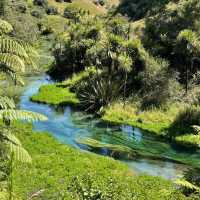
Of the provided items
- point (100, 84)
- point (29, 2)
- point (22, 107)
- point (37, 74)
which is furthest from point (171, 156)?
point (29, 2)

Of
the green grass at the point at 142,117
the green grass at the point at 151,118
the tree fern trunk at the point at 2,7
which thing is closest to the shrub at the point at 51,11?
the tree fern trunk at the point at 2,7

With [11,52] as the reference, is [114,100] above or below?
below

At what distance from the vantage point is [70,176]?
30.4 meters

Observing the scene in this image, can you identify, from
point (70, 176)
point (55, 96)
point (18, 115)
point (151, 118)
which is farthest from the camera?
point (55, 96)

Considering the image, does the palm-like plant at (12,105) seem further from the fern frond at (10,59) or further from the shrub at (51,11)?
the shrub at (51,11)

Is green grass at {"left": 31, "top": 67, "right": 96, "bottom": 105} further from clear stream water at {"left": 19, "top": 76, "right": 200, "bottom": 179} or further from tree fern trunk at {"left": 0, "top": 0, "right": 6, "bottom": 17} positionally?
tree fern trunk at {"left": 0, "top": 0, "right": 6, "bottom": 17}

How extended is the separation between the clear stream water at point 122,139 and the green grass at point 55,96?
4.62ft

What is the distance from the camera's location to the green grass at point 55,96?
55125mm

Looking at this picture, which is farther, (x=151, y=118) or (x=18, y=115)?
(x=151, y=118)

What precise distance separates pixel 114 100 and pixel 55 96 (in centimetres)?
943

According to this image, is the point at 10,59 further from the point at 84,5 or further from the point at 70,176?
the point at 84,5

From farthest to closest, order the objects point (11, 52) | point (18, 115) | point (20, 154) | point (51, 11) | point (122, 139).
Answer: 1. point (51, 11)
2. point (122, 139)
3. point (11, 52)
4. point (18, 115)
5. point (20, 154)

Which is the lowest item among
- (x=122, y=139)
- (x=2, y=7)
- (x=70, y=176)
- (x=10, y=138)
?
(x=122, y=139)

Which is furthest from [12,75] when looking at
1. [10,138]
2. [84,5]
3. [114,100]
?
[84,5]
